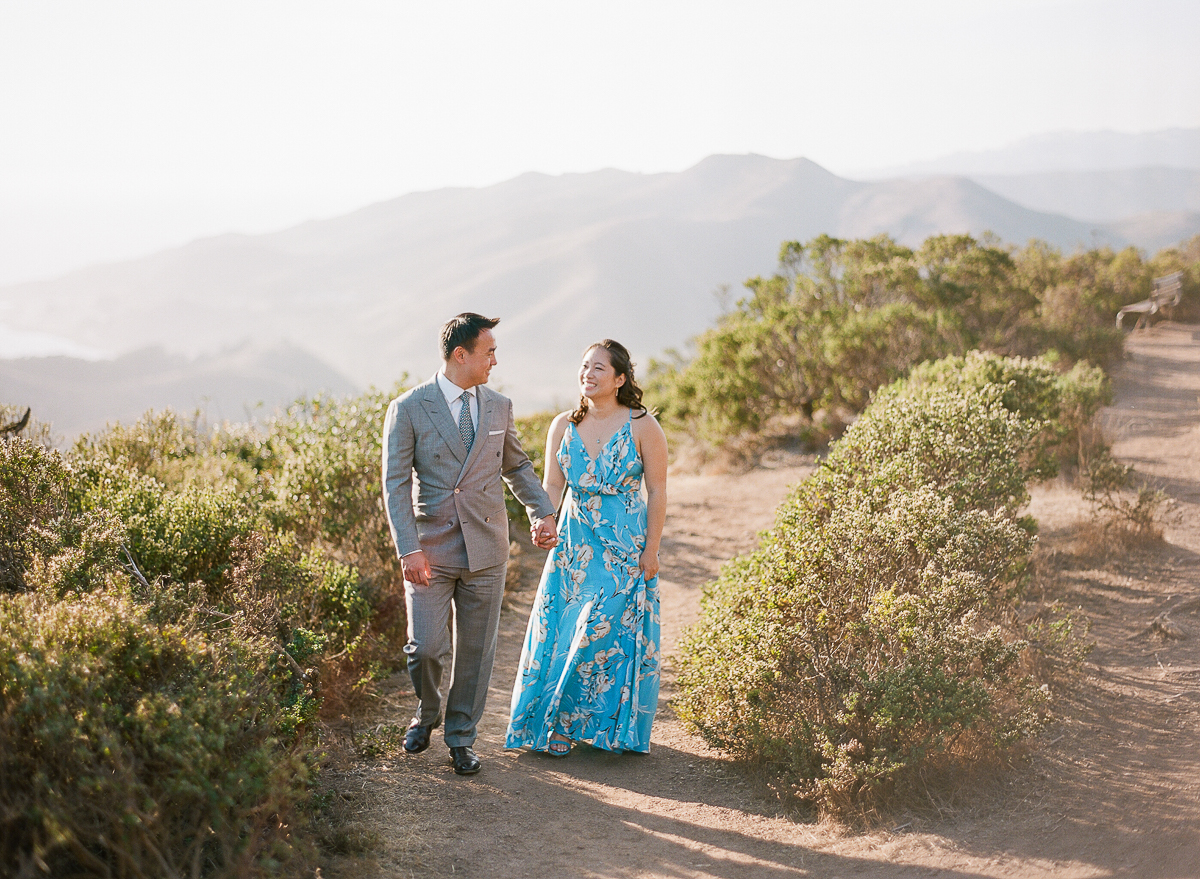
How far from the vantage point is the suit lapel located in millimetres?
3711

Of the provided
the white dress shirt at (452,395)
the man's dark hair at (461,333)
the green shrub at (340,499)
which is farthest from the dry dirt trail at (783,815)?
the man's dark hair at (461,333)

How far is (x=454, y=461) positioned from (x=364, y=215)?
184 meters

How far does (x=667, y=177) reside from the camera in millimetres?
178000

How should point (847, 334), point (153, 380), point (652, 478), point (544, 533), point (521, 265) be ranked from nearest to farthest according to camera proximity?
1. point (544, 533)
2. point (652, 478)
3. point (847, 334)
4. point (153, 380)
5. point (521, 265)

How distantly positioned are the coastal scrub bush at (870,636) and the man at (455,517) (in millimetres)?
1168

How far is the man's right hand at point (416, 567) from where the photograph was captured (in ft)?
11.7

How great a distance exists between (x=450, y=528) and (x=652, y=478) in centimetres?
108

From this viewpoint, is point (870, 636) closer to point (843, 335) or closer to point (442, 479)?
point (442, 479)

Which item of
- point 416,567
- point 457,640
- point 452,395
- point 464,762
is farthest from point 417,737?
point 452,395

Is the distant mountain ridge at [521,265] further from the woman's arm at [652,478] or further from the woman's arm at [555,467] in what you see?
the woman's arm at [652,478]

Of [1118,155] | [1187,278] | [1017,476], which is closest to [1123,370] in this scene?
[1187,278]

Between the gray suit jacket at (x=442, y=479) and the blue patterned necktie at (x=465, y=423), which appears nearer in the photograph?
the gray suit jacket at (x=442, y=479)

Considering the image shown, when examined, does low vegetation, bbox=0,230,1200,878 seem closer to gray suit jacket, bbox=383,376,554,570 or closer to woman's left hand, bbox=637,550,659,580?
woman's left hand, bbox=637,550,659,580

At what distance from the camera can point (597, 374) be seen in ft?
13.8
